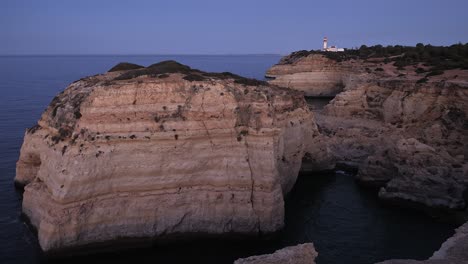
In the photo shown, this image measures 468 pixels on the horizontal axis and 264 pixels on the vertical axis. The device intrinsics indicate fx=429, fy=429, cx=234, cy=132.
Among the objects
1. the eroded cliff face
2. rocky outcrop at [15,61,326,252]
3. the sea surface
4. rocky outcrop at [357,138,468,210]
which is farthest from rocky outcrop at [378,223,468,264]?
rocky outcrop at [15,61,326,252]

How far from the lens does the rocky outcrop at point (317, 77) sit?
72.8 metres

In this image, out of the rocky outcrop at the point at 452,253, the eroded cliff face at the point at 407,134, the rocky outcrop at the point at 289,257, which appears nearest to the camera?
the rocky outcrop at the point at 289,257

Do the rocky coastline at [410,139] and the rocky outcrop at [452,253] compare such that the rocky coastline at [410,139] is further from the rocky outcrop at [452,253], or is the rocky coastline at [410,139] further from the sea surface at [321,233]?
the sea surface at [321,233]

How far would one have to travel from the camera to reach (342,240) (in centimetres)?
2153

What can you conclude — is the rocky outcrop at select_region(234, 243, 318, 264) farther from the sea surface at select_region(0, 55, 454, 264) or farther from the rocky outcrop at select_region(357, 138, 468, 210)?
the rocky outcrop at select_region(357, 138, 468, 210)

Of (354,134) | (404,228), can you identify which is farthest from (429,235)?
(354,134)

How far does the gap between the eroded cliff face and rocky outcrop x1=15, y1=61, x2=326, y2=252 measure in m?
9.95

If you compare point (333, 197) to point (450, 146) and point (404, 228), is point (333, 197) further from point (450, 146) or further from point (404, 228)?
point (450, 146)

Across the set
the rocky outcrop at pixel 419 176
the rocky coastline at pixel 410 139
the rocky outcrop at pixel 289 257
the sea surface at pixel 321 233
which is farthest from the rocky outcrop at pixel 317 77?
the rocky outcrop at pixel 289 257

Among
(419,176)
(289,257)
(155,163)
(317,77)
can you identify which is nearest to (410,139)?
(419,176)

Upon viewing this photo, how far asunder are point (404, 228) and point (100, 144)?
16446 millimetres

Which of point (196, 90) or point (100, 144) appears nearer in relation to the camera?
point (100, 144)

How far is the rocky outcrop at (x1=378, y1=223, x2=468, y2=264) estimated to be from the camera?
1599 cm

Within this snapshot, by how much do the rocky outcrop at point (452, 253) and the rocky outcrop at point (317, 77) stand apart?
176ft
